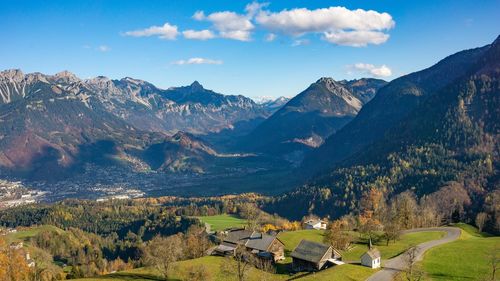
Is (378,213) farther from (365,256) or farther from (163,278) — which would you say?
(163,278)

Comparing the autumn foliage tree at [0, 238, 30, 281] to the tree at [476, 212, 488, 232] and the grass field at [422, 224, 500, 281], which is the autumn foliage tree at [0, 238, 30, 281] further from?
the tree at [476, 212, 488, 232]

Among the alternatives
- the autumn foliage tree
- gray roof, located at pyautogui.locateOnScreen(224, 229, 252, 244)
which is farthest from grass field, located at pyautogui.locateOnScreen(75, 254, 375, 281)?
the autumn foliage tree

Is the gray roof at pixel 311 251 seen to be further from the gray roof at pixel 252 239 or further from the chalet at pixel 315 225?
the chalet at pixel 315 225

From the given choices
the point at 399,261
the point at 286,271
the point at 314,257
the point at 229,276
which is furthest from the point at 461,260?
the point at 229,276

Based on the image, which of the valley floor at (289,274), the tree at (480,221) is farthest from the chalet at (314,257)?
the tree at (480,221)

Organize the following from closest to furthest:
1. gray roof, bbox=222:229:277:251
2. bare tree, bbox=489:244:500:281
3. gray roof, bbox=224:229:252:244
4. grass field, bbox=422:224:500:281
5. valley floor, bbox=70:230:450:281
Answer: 1. bare tree, bbox=489:244:500:281
2. grass field, bbox=422:224:500:281
3. valley floor, bbox=70:230:450:281
4. gray roof, bbox=222:229:277:251
5. gray roof, bbox=224:229:252:244

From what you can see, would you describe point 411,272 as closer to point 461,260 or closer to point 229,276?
point 461,260

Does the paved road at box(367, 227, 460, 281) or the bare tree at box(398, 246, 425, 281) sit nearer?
the bare tree at box(398, 246, 425, 281)
